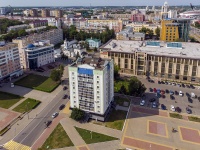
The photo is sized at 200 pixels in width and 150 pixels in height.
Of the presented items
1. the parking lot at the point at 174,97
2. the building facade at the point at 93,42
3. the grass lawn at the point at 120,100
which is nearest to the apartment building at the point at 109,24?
the building facade at the point at 93,42

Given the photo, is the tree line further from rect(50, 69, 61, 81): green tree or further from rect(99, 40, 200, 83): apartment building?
rect(50, 69, 61, 81): green tree

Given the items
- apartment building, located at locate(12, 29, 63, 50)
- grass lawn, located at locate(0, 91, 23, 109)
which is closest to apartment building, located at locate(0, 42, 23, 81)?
grass lawn, located at locate(0, 91, 23, 109)

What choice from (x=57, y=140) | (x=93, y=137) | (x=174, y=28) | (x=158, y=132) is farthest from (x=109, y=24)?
(x=57, y=140)

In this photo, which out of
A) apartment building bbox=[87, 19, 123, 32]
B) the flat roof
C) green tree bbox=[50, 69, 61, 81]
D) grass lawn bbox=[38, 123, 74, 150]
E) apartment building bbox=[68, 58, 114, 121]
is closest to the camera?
grass lawn bbox=[38, 123, 74, 150]

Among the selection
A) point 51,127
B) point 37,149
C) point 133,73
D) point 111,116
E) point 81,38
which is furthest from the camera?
point 81,38

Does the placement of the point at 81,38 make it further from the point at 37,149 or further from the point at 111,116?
the point at 37,149

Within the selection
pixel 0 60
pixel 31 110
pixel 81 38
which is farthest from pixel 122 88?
pixel 81 38

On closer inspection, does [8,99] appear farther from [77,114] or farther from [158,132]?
[158,132]

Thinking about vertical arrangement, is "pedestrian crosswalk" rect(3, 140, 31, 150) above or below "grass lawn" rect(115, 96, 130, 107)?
below
